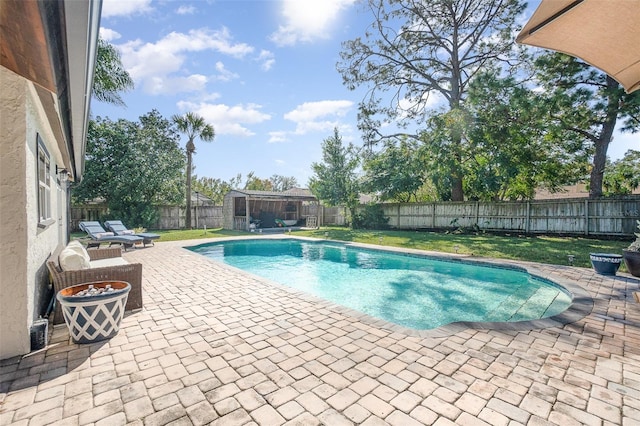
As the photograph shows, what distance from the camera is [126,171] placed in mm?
16656

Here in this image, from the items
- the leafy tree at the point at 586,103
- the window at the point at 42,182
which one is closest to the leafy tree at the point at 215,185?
the window at the point at 42,182

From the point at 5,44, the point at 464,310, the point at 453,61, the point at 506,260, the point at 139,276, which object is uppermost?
the point at 453,61

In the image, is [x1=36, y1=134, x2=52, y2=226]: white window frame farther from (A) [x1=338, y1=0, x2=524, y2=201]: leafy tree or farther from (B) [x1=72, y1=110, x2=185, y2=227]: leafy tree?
(A) [x1=338, y1=0, x2=524, y2=201]: leafy tree

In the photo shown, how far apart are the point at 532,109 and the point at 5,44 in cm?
1263

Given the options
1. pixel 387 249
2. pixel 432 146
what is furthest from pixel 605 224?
pixel 387 249

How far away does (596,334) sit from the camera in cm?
330

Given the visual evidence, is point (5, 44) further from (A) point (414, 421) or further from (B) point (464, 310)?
(B) point (464, 310)

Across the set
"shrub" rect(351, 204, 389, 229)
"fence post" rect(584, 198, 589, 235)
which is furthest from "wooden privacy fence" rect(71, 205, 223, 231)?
"fence post" rect(584, 198, 589, 235)

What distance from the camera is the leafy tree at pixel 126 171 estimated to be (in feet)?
53.5

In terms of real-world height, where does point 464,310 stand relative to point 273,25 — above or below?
below

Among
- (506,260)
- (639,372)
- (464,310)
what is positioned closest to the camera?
(639,372)

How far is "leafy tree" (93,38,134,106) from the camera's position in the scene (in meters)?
10.4

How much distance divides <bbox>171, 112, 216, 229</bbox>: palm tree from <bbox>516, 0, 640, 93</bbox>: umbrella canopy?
19.5 meters

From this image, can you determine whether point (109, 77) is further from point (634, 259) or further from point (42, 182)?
point (634, 259)
